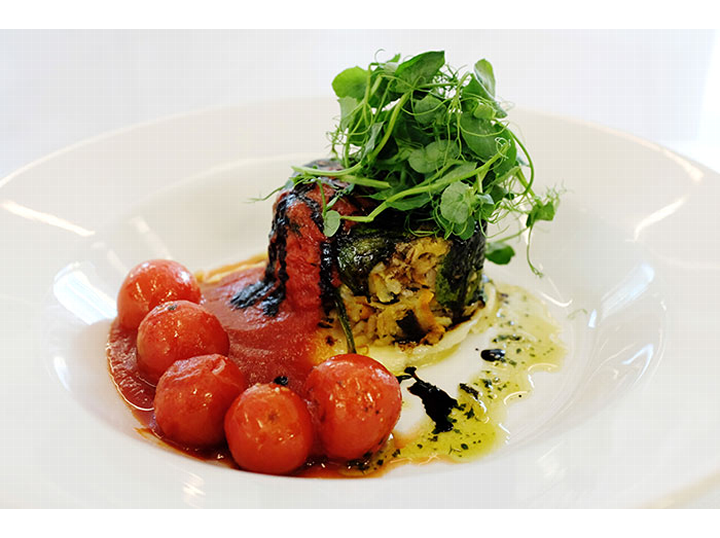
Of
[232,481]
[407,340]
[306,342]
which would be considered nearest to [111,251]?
[306,342]

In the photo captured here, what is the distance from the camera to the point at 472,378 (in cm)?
235

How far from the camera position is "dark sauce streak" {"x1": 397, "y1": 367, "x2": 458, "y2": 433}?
7.02 feet

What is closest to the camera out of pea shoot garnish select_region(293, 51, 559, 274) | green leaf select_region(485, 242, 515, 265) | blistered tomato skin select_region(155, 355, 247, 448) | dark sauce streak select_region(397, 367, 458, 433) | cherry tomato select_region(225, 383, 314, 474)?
cherry tomato select_region(225, 383, 314, 474)

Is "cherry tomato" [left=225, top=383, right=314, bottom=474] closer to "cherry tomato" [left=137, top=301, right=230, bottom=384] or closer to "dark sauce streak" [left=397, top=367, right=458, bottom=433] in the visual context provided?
"cherry tomato" [left=137, top=301, right=230, bottom=384]

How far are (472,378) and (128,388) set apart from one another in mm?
1089

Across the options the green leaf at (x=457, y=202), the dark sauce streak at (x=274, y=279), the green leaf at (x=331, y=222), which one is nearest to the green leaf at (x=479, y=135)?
the green leaf at (x=457, y=202)

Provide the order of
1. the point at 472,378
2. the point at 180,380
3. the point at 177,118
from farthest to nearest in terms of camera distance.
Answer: the point at 177,118 < the point at 472,378 < the point at 180,380

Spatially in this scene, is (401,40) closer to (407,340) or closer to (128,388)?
(407,340)

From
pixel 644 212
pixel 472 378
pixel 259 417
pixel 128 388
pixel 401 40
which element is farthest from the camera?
pixel 401 40

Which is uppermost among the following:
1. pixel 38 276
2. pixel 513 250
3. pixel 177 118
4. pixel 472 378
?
pixel 177 118

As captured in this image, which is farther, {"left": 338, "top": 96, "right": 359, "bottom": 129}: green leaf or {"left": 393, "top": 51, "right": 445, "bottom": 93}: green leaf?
{"left": 338, "top": 96, "right": 359, "bottom": 129}: green leaf

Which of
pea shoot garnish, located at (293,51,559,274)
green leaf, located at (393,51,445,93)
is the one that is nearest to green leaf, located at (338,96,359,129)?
pea shoot garnish, located at (293,51,559,274)

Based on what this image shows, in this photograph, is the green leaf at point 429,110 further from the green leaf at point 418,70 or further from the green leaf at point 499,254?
the green leaf at point 499,254

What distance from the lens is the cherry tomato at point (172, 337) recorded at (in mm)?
2105
